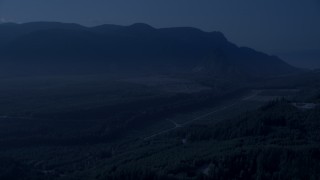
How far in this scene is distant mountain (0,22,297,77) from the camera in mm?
114438

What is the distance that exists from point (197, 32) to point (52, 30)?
139 feet

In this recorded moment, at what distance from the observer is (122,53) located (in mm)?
129750

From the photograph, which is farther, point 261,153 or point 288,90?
point 288,90

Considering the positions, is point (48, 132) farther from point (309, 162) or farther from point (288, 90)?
point (288, 90)

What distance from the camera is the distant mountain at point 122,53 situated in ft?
375

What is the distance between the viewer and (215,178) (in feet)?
96.2

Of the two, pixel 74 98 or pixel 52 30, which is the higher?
pixel 52 30

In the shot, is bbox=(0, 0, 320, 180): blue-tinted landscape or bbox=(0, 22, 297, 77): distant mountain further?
bbox=(0, 22, 297, 77): distant mountain

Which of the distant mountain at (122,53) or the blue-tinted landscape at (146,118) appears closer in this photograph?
the blue-tinted landscape at (146,118)

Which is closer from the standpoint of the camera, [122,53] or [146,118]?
[146,118]

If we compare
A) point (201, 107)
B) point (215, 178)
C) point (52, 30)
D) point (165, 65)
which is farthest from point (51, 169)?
point (52, 30)

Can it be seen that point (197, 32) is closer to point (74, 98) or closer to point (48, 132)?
point (74, 98)

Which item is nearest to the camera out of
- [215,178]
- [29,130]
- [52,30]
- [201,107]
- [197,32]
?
[215,178]

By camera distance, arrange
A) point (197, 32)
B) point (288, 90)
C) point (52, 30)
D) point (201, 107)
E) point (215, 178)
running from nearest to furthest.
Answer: point (215, 178)
point (201, 107)
point (288, 90)
point (52, 30)
point (197, 32)
